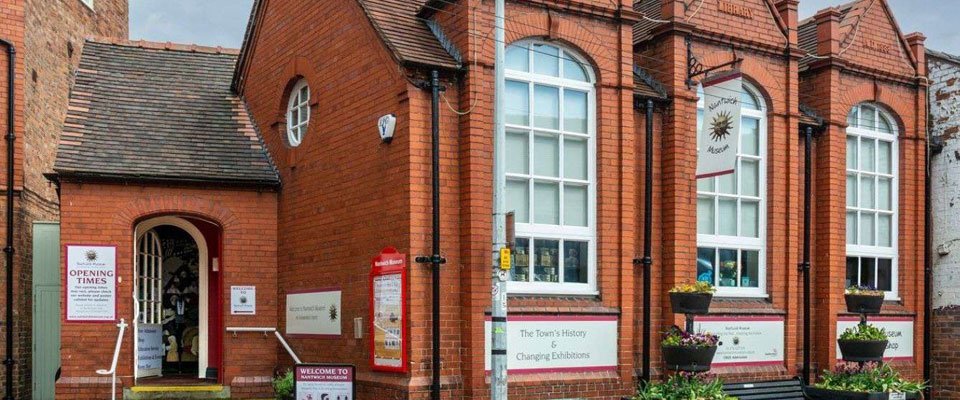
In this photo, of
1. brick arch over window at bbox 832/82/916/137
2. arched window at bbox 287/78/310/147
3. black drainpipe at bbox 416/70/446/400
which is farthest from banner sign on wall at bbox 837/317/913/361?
arched window at bbox 287/78/310/147

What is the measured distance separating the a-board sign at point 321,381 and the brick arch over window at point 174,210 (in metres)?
3.86

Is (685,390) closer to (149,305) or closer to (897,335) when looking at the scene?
(897,335)

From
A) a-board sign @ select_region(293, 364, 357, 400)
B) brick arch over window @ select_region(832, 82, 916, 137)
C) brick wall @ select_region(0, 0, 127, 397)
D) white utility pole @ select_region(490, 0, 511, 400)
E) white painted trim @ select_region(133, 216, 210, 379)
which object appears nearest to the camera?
white utility pole @ select_region(490, 0, 511, 400)

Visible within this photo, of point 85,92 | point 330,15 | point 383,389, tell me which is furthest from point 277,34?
point 383,389

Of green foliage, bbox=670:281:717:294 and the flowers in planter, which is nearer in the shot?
the flowers in planter

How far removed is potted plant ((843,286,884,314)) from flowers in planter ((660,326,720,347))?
395cm

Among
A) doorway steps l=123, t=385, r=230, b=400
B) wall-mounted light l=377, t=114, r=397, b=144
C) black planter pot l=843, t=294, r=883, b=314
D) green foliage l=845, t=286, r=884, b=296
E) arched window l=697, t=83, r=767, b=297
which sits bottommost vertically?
doorway steps l=123, t=385, r=230, b=400

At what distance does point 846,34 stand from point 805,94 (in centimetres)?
116

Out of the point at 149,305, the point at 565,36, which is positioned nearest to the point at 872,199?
the point at 565,36

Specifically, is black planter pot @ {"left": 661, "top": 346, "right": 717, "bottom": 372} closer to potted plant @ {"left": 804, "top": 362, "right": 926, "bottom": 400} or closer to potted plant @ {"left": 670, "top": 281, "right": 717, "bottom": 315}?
potted plant @ {"left": 670, "top": 281, "right": 717, "bottom": 315}

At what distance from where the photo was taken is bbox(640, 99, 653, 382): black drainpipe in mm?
13406

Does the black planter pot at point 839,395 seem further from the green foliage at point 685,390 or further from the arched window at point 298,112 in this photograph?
the arched window at point 298,112

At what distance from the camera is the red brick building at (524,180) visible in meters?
11.9

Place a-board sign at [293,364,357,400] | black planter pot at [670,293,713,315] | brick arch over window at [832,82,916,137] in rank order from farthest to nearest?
1. brick arch over window at [832,82,916,137]
2. black planter pot at [670,293,713,315]
3. a-board sign at [293,364,357,400]
